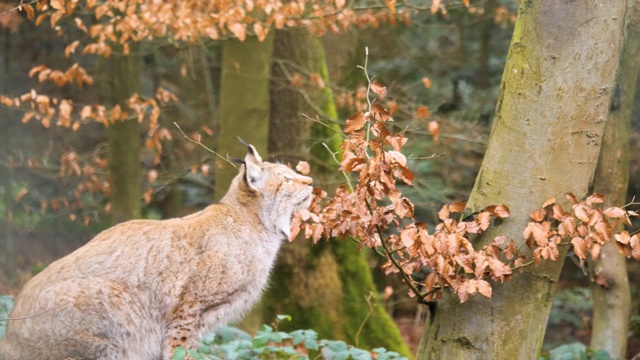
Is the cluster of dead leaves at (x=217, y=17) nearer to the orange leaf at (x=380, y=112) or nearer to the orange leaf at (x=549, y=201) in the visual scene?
the orange leaf at (x=380, y=112)

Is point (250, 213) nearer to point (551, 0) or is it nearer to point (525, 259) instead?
point (525, 259)

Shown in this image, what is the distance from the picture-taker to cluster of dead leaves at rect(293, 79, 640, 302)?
4641 mm

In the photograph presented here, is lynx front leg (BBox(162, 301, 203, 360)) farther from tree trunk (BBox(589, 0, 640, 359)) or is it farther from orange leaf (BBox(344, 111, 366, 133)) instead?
tree trunk (BBox(589, 0, 640, 359))

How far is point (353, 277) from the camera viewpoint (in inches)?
369

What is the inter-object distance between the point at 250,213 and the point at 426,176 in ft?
24.4

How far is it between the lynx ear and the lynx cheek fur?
1 centimetres

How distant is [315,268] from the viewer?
9273 mm

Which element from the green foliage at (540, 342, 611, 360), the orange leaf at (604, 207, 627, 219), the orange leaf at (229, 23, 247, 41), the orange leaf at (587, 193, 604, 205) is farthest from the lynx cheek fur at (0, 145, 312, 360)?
the green foliage at (540, 342, 611, 360)

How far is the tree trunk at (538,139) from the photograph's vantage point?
16.6ft

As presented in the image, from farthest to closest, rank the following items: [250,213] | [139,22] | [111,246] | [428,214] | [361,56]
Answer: [428,214] < [361,56] < [139,22] < [250,213] < [111,246]

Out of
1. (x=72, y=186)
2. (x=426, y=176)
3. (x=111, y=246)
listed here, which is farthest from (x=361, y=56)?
(x=111, y=246)

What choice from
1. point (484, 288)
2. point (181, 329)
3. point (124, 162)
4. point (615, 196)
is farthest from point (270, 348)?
point (124, 162)

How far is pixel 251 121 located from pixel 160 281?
339cm

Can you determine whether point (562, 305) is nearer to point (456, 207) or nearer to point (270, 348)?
point (270, 348)
